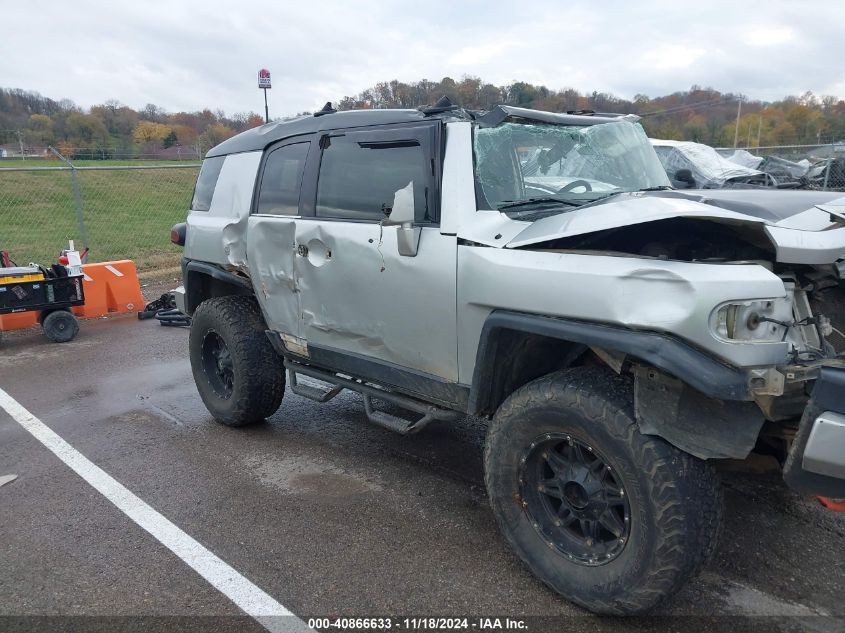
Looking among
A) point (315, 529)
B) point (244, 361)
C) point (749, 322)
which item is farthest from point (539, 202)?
point (244, 361)

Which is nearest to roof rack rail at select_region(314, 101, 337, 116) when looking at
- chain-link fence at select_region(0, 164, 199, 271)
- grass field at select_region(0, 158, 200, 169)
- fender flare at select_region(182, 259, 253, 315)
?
fender flare at select_region(182, 259, 253, 315)

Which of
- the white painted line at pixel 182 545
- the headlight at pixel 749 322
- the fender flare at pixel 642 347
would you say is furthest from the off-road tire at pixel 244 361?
the headlight at pixel 749 322

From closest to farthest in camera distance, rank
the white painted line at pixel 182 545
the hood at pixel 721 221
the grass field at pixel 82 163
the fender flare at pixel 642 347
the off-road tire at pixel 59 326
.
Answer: the fender flare at pixel 642 347
the hood at pixel 721 221
the white painted line at pixel 182 545
the off-road tire at pixel 59 326
the grass field at pixel 82 163

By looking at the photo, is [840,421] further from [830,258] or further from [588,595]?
[588,595]

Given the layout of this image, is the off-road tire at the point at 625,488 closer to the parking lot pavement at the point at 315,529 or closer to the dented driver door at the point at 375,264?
the parking lot pavement at the point at 315,529

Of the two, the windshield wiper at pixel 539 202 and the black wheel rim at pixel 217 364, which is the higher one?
the windshield wiper at pixel 539 202

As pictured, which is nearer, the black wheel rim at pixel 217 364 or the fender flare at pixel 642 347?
the fender flare at pixel 642 347

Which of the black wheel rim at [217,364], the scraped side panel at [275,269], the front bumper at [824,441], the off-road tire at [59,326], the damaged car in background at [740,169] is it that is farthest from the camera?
the damaged car in background at [740,169]

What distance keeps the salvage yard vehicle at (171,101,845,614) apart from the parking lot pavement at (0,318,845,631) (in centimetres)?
46

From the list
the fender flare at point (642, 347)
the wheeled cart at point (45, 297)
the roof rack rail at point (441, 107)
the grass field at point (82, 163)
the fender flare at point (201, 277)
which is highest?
the roof rack rail at point (441, 107)

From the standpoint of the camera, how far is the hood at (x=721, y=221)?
2410mm

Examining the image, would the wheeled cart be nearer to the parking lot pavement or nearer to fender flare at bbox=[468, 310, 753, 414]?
the parking lot pavement

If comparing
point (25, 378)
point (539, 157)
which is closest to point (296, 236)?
point (539, 157)

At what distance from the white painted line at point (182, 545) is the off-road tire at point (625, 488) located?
1096mm
